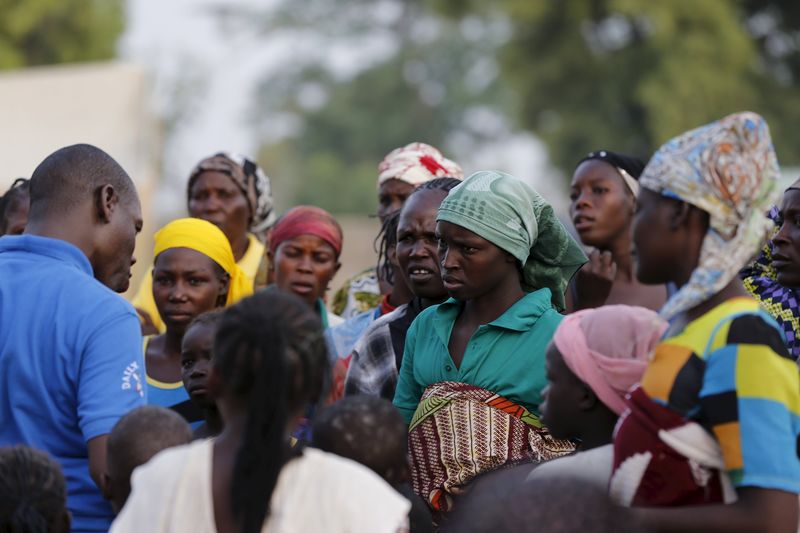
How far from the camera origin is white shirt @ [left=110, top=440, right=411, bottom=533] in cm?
276

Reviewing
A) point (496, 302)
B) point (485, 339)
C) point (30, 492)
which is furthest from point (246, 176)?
point (30, 492)

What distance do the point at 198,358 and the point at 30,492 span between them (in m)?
1.62

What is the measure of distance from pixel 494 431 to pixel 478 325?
46 cm

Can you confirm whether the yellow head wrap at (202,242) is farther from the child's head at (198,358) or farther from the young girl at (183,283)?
the child's head at (198,358)

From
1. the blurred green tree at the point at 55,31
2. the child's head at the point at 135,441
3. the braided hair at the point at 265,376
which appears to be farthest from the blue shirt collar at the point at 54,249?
the blurred green tree at the point at 55,31

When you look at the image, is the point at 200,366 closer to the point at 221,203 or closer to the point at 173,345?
the point at 173,345

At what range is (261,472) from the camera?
277 centimetres

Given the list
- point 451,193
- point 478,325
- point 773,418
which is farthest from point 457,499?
point 773,418

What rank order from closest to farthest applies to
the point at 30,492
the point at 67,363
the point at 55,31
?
the point at 30,492 < the point at 67,363 < the point at 55,31

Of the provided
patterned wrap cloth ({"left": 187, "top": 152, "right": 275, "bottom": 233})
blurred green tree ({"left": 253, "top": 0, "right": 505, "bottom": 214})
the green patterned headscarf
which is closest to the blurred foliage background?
blurred green tree ({"left": 253, "top": 0, "right": 505, "bottom": 214})

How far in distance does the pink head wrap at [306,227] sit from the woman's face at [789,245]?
2.60 m

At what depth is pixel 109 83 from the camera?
1580 cm

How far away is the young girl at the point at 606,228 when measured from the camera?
625 centimetres

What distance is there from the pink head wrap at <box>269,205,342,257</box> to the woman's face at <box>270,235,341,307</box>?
3cm
